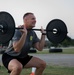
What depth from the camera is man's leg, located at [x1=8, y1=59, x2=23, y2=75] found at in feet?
18.5

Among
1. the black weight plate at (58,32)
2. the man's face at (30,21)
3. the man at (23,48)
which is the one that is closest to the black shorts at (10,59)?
the man at (23,48)

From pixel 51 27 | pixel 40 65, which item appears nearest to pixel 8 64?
pixel 40 65

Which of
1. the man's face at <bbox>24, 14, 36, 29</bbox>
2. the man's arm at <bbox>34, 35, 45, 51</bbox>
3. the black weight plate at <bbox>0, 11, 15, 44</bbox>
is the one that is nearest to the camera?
the black weight plate at <bbox>0, 11, 15, 44</bbox>

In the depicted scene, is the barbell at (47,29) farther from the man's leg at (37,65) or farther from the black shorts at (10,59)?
the man's leg at (37,65)

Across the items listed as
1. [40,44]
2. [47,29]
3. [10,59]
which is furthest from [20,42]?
[47,29]

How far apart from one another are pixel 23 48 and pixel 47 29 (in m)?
0.86

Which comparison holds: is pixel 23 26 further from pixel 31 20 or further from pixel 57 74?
pixel 57 74

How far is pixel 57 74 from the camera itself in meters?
10.1

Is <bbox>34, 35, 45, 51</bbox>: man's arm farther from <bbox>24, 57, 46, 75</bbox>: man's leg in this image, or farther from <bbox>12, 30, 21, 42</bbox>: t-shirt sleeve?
<bbox>12, 30, 21, 42</bbox>: t-shirt sleeve

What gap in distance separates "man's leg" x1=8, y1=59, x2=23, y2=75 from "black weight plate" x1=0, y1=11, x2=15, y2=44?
1.40 ft

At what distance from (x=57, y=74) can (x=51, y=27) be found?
379cm

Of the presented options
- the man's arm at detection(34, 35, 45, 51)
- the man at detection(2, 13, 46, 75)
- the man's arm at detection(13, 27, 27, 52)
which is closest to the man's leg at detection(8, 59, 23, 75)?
the man at detection(2, 13, 46, 75)

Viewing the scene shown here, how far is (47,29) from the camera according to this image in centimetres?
657

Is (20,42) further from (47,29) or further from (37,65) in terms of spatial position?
(47,29)
